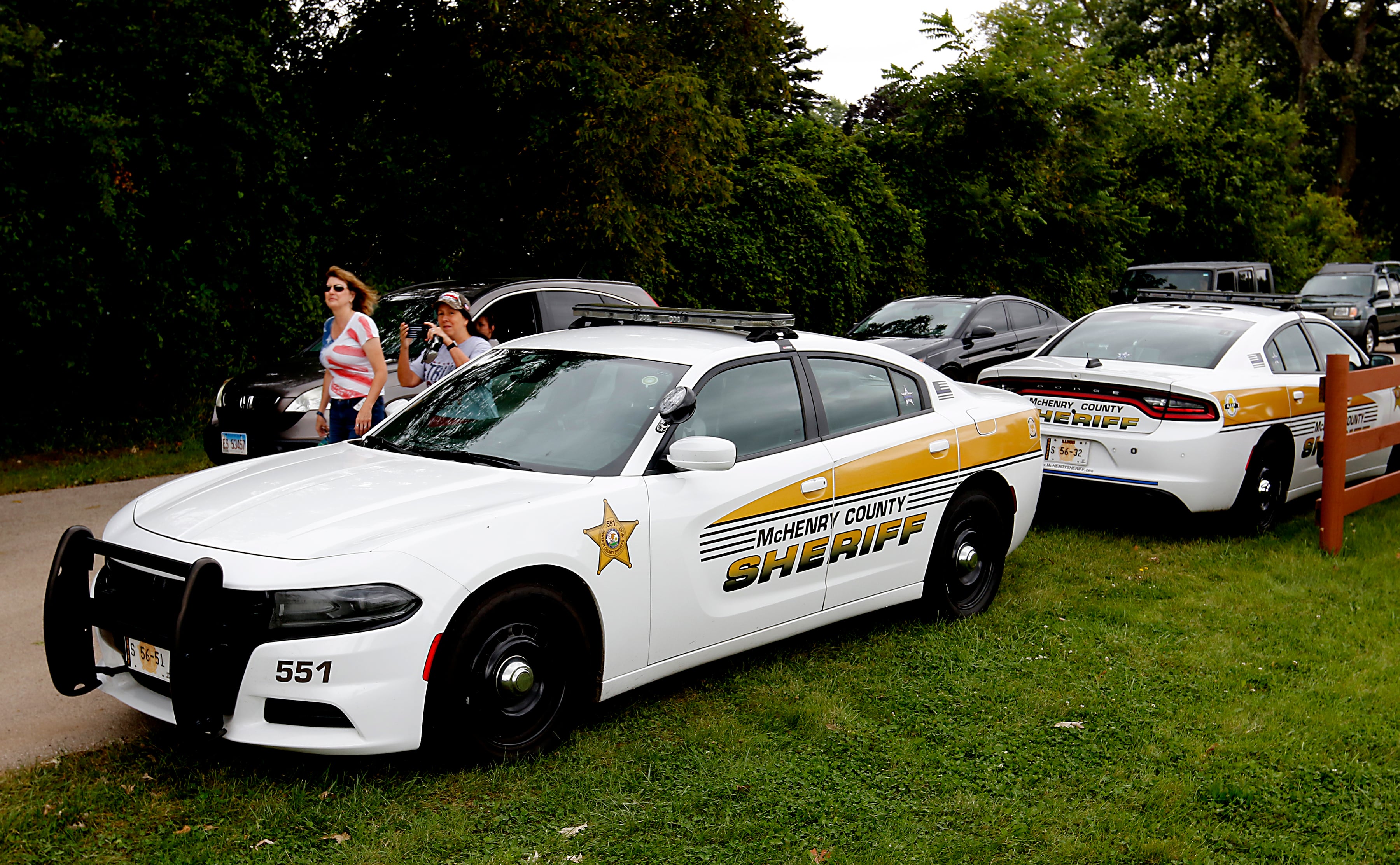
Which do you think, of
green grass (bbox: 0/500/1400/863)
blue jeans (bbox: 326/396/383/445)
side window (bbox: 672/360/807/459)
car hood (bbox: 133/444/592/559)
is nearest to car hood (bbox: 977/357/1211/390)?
green grass (bbox: 0/500/1400/863)

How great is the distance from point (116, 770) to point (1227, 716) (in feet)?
14.8

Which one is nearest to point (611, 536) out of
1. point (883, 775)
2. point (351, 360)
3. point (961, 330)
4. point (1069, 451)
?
point (883, 775)

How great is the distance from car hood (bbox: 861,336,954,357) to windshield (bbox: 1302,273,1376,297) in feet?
50.6

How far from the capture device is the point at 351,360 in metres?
7.38

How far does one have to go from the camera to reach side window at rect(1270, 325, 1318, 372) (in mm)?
8727

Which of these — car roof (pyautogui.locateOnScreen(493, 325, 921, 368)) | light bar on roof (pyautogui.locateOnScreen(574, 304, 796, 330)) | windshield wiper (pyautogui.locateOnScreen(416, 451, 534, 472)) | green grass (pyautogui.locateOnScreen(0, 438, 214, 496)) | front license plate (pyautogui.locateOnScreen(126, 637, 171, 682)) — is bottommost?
green grass (pyautogui.locateOnScreen(0, 438, 214, 496))

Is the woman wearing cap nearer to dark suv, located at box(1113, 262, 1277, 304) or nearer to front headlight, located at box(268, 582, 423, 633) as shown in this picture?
front headlight, located at box(268, 582, 423, 633)

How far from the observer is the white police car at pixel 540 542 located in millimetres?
3928

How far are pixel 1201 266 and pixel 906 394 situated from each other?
15.1 meters

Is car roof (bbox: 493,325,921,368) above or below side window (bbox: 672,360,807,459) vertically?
above

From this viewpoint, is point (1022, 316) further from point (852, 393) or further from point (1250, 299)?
point (852, 393)

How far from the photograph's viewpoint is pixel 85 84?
11016 mm

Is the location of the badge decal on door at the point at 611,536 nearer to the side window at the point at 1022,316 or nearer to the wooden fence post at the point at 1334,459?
the wooden fence post at the point at 1334,459

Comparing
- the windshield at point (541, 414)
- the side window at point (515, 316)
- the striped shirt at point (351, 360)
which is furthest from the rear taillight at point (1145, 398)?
the striped shirt at point (351, 360)
